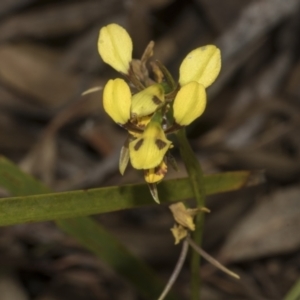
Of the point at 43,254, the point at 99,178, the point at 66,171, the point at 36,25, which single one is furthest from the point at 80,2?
the point at 43,254

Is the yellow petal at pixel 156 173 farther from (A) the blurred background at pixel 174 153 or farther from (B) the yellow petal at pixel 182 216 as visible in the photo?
(A) the blurred background at pixel 174 153

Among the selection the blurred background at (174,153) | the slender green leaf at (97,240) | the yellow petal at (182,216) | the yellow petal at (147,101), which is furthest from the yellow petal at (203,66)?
the blurred background at (174,153)

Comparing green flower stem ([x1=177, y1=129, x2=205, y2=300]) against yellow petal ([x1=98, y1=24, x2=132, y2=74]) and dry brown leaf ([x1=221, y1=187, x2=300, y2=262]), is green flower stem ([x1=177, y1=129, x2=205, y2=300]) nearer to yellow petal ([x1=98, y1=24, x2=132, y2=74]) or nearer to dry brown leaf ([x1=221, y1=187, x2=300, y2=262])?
yellow petal ([x1=98, y1=24, x2=132, y2=74])

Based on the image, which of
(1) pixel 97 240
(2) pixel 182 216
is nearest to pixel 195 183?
(2) pixel 182 216

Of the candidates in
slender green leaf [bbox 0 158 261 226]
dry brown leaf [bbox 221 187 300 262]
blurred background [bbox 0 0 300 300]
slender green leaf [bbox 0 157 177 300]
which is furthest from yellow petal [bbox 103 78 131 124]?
dry brown leaf [bbox 221 187 300 262]

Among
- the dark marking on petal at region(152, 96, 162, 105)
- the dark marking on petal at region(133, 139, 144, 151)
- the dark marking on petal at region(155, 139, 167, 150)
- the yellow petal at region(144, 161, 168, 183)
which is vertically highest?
the dark marking on petal at region(152, 96, 162, 105)

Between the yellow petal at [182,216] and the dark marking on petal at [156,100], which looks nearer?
the dark marking on petal at [156,100]

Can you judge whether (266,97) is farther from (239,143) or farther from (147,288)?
(147,288)
